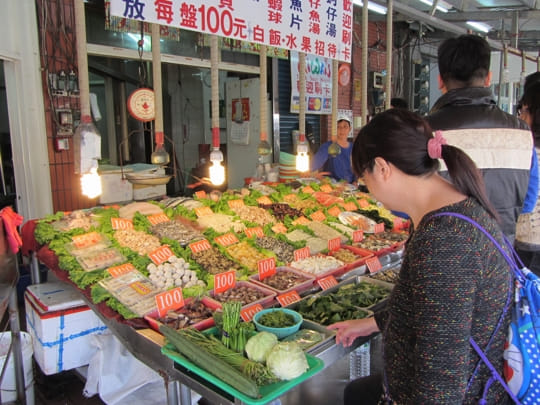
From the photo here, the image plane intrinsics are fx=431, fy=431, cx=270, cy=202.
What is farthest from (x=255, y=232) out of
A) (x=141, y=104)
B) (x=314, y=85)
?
(x=314, y=85)

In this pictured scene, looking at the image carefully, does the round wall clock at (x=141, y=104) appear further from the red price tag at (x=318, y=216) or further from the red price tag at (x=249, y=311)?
the red price tag at (x=249, y=311)

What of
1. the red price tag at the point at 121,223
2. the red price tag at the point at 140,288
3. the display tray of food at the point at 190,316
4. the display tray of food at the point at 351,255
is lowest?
the display tray of food at the point at 190,316

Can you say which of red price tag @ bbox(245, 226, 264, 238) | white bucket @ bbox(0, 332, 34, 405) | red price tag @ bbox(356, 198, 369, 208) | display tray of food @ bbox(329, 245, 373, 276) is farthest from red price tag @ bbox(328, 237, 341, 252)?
white bucket @ bbox(0, 332, 34, 405)

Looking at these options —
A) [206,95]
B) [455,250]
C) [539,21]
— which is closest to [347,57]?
[455,250]

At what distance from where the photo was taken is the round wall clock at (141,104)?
5234mm

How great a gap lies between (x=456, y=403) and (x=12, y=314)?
2.86 m

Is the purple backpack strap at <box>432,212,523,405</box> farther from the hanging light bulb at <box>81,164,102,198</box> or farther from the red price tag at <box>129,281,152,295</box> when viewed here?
the hanging light bulb at <box>81,164,102,198</box>

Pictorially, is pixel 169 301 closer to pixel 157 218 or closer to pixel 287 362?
pixel 287 362

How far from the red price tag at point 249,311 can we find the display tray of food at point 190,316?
0.57 ft

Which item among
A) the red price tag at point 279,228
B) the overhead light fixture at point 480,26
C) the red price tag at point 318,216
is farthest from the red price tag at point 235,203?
the overhead light fixture at point 480,26

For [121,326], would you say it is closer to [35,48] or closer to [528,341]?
[528,341]

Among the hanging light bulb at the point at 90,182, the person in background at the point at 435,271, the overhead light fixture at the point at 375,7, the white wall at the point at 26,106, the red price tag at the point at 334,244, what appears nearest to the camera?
the person in background at the point at 435,271

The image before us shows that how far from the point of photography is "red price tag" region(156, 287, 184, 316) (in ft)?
8.57

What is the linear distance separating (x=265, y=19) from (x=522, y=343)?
3.23 m
